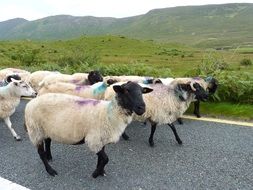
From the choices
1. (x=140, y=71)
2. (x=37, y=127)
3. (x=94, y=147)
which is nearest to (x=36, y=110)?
(x=37, y=127)

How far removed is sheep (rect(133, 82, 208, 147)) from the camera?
730 cm

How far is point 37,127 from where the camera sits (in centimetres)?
598

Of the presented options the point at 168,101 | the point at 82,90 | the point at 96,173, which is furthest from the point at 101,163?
the point at 82,90

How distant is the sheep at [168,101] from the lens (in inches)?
288

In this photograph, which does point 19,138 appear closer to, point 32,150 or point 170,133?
point 32,150

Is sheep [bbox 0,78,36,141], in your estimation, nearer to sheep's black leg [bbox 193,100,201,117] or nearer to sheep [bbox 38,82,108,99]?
sheep [bbox 38,82,108,99]

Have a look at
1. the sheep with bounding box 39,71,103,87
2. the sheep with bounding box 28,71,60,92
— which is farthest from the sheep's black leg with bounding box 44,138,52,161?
the sheep with bounding box 28,71,60,92

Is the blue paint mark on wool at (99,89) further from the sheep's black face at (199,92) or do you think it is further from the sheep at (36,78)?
the sheep at (36,78)

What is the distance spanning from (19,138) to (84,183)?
2.83 meters

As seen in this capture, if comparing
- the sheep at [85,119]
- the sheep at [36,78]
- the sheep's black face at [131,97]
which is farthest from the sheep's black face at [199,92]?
the sheep at [36,78]

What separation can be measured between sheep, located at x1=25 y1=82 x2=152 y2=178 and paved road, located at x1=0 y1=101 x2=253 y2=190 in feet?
1.01

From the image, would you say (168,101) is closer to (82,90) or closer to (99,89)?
(99,89)

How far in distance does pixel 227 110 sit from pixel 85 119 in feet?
13.6

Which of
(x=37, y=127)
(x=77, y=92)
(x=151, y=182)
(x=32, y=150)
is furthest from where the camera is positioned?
(x=77, y=92)
